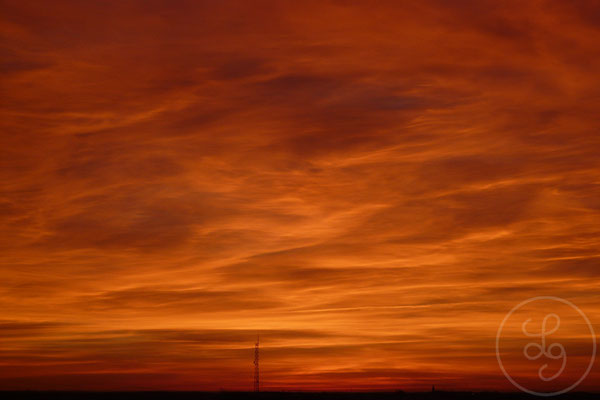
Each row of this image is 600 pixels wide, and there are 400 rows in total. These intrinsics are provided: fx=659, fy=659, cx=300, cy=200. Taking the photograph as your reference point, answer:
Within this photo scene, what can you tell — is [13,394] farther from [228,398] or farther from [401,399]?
[401,399]

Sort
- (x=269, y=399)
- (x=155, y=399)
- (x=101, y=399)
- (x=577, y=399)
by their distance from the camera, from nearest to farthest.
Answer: (x=269, y=399), (x=101, y=399), (x=155, y=399), (x=577, y=399)

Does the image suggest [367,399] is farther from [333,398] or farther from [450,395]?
[450,395]

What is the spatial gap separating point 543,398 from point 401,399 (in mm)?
34550

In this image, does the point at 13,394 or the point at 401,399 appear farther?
the point at 13,394

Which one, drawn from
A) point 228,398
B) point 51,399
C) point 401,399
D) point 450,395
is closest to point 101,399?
point 51,399

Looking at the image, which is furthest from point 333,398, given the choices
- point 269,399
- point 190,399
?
point 190,399

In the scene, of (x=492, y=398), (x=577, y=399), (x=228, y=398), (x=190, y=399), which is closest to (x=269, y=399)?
(x=228, y=398)

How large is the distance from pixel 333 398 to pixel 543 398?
161ft

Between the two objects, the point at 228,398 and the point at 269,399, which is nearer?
the point at 269,399

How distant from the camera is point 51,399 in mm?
145125

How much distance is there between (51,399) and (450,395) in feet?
310

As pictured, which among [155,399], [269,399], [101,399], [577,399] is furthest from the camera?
[577,399]

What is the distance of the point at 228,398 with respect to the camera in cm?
14388

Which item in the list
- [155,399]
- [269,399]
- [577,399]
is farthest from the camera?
[577,399]
